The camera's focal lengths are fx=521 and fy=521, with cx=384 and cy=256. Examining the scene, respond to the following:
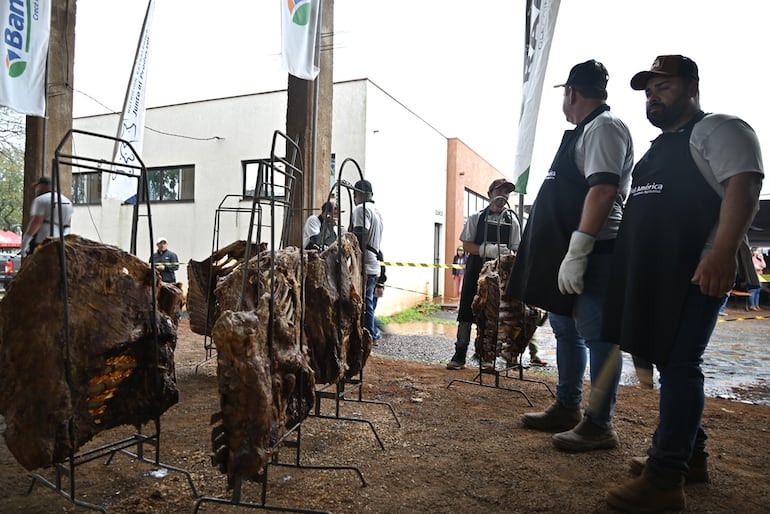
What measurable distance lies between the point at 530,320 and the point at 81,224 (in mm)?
16571

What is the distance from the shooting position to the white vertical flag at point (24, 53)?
5.80 m

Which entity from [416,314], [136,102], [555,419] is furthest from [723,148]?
[416,314]

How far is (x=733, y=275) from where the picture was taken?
220 cm

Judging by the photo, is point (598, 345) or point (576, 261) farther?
point (598, 345)

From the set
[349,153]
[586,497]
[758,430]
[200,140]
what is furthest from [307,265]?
[200,140]

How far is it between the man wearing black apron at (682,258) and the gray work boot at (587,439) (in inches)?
27.7

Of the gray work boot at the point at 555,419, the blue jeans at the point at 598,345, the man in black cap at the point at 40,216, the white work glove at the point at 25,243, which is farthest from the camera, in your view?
the white work glove at the point at 25,243

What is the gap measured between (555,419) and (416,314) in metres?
10.5

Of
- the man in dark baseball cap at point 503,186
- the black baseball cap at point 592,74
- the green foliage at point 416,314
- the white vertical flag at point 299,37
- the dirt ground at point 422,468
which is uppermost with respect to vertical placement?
the white vertical flag at point 299,37

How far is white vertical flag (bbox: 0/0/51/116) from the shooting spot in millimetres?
5801

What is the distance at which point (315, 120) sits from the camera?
6070 millimetres

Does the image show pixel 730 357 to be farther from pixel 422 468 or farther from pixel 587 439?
pixel 422 468

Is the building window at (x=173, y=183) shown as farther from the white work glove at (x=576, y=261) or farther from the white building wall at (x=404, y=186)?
the white work glove at (x=576, y=261)

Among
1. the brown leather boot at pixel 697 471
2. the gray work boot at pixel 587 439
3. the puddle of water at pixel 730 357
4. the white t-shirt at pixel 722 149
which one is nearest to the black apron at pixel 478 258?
the puddle of water at pixel 730 357
